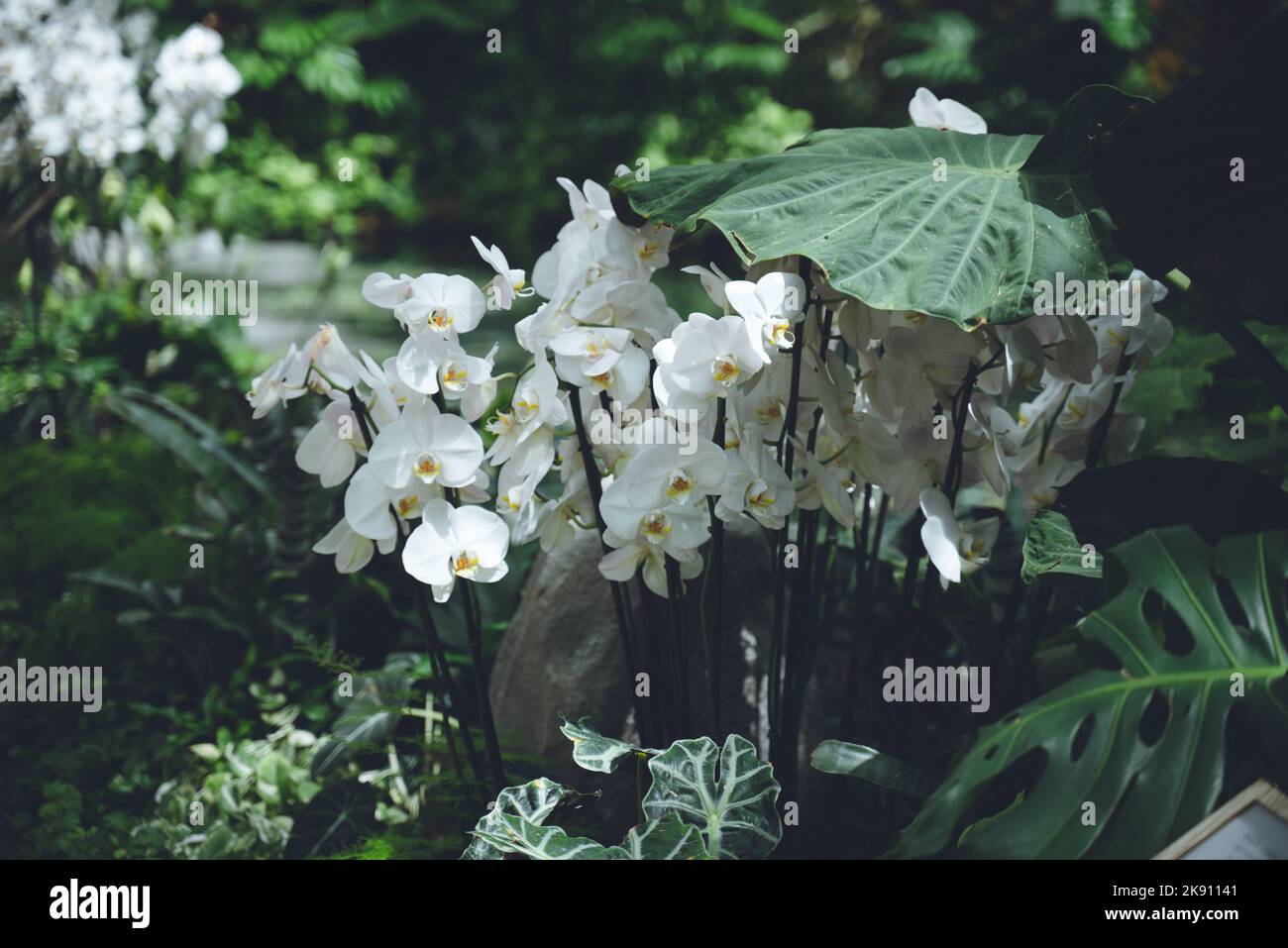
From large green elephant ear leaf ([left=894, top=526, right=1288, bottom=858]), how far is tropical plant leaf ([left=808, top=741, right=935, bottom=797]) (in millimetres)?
98

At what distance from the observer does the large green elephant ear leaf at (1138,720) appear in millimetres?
1128

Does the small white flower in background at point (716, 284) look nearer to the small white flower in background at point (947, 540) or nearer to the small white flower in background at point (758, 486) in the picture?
the small white flower in background at point (758, 486)

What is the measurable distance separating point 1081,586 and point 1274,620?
190mm

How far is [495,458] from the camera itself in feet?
4.20

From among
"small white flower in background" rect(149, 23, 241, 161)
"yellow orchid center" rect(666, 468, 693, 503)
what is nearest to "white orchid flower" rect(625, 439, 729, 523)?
"yellow orchid center" rect(666, 468, 693, 503)

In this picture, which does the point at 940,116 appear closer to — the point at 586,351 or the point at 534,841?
the point at 586,351

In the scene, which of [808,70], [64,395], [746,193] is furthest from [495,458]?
[808,70]

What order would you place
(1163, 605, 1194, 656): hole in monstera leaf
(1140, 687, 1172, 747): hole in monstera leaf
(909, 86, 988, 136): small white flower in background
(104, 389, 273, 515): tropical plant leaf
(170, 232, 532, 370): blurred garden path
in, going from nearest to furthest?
(1163, 605, 1194, 656): hole in monstera leaf → (1140, 687, 1172, 747): hole in monstera leaf → (909, 86, 988, 136): small white flower in background → (104, 389, 273, 515): tropical plant leaf → (170, 232, 532, 370): blurred garden path

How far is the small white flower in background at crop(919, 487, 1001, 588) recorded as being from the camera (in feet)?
4.01

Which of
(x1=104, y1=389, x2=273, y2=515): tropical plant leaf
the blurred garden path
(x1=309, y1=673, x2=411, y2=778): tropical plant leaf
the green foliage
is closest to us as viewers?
(x1=309, y1=673, x2=411, y2=778): tropical plant leaf

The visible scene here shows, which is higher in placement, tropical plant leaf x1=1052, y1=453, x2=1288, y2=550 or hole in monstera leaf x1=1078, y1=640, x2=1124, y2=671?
tropical plant leaf x1=1052, y1=453, x2=1288, y2=550

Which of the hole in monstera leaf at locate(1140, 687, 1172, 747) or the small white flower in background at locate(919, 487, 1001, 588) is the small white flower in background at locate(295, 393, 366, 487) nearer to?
the small white flower in background at locate(919, 487, 1001, 588)
